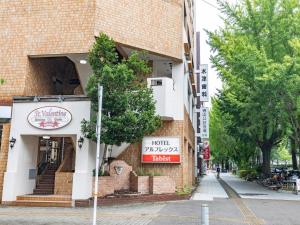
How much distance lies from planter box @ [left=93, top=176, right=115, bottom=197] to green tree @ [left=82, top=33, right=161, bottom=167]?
179 cm

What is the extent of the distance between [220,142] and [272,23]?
2107 centimetres

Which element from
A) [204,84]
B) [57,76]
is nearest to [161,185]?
→ [57,76]

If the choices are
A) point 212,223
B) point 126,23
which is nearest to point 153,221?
point 212,223

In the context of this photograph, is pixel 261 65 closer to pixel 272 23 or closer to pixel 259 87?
pixel 259 87

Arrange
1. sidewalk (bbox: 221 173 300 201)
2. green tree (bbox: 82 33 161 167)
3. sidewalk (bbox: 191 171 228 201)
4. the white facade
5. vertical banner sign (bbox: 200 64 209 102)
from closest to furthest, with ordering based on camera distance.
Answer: green tree (bbox: 82 33 161 167)
the white facade
sidewalk (bbox: 191 171 228 201)
sidewalk (bbox: 221 173 300 201)
vertical banner sign (bbox: 200 64 209 102)

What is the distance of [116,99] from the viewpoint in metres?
13.1

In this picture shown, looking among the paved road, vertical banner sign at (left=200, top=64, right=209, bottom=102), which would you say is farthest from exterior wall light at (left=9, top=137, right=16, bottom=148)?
vertical banner sign at (left=200, top=64, right=209, bottom=102)

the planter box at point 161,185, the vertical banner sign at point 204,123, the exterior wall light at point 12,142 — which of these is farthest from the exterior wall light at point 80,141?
the vertical banner sign at point 204,123

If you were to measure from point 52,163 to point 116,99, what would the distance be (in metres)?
7.17

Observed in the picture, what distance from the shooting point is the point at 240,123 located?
85.2 ft

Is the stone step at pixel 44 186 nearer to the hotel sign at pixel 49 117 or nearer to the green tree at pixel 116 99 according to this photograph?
the hotel sign at pixel 49 117

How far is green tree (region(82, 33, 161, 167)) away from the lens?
515 inches

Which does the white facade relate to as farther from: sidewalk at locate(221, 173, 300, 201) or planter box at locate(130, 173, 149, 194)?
sidewalk at locate(221, 173, 300, 201)

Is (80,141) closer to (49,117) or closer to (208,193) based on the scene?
(49,117)
